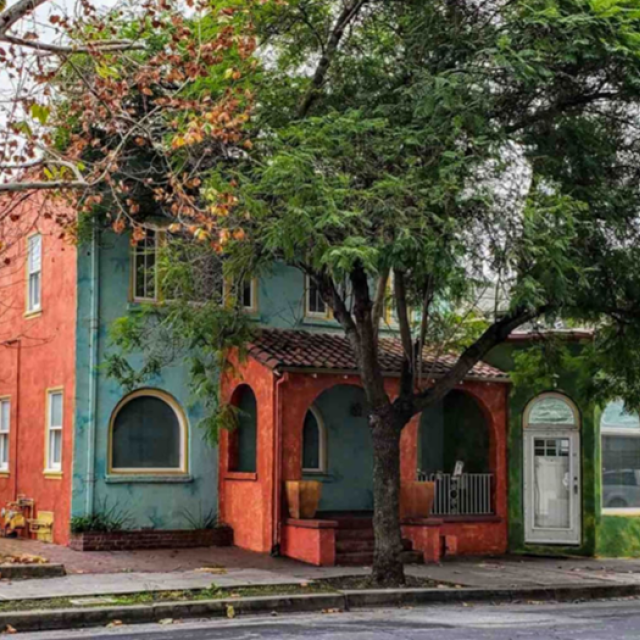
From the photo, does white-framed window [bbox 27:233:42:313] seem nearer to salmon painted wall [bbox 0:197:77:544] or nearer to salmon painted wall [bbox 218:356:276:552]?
salmon painted wall [bbox 0:197:77:544]

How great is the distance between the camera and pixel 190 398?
67.1 feet

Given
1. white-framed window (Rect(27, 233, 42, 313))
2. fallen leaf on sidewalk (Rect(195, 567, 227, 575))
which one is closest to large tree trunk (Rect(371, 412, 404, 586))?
fallen leaf on sidewalk (Rect(195, 567, 227, 575))

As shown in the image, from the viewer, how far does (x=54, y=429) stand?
2122cm

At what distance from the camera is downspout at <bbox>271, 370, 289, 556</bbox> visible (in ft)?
64.0

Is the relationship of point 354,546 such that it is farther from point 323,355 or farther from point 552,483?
point 552,483

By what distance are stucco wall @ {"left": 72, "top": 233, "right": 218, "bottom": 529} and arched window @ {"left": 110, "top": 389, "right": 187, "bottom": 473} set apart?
Answer: 21 centimetres

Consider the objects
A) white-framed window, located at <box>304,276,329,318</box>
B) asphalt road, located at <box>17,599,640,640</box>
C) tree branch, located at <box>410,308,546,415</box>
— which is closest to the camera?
asphalt road, located at <box>17,599,640,640</box>

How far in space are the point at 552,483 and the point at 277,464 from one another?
5.77m

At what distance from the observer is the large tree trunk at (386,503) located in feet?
52.8

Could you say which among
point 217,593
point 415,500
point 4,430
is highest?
point 4,430

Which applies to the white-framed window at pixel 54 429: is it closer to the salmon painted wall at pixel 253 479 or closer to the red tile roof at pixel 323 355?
the salmon painted wall at pixel 253 479

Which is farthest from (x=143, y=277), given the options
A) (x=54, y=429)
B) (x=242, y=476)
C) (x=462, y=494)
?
(x=462, y=494)

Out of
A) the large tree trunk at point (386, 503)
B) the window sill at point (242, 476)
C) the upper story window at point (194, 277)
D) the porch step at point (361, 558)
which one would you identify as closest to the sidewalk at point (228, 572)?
the porch step at point (361, 558)

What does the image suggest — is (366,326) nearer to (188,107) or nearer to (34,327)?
(188,107)
